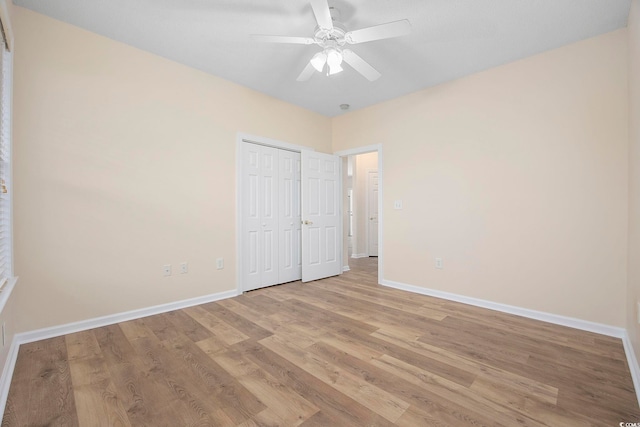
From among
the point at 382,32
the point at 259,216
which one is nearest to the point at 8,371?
the point at 259,216

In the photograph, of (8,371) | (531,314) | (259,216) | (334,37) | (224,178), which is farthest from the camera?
(259,216)

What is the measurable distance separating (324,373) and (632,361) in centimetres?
202

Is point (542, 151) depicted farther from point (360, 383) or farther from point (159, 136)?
point (159, 136)

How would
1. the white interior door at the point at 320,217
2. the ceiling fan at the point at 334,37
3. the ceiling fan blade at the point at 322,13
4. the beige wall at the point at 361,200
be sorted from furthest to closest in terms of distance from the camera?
1. the beige wall at the point at 361,200
2. the white interior door at the point at 320,217
3. the ceiling fan at the point at 334,37
4. the ceiling fan blade at the point at 322,13

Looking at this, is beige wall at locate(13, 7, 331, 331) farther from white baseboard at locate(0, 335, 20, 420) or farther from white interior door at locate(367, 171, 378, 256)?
white interior door at locate(367, 171, 378, 256)

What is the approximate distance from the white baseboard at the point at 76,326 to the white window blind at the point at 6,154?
20.5 inches

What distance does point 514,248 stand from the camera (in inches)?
111

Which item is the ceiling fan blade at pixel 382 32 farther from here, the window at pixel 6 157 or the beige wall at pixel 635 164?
the window at pixel 6 157

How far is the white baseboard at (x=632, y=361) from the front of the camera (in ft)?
5.14

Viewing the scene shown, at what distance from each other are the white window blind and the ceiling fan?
1.73m

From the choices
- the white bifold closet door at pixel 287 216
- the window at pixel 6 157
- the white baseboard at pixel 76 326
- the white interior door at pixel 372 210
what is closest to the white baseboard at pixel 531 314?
the white bifold closet door at pixel 287 216

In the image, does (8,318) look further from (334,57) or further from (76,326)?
(334,57)

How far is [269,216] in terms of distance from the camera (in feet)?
12.5

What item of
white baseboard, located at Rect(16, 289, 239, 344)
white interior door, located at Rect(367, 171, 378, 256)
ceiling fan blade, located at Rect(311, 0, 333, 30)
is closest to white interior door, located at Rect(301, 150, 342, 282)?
white baseboard, located at Rect(16, 289, 239, 344)
